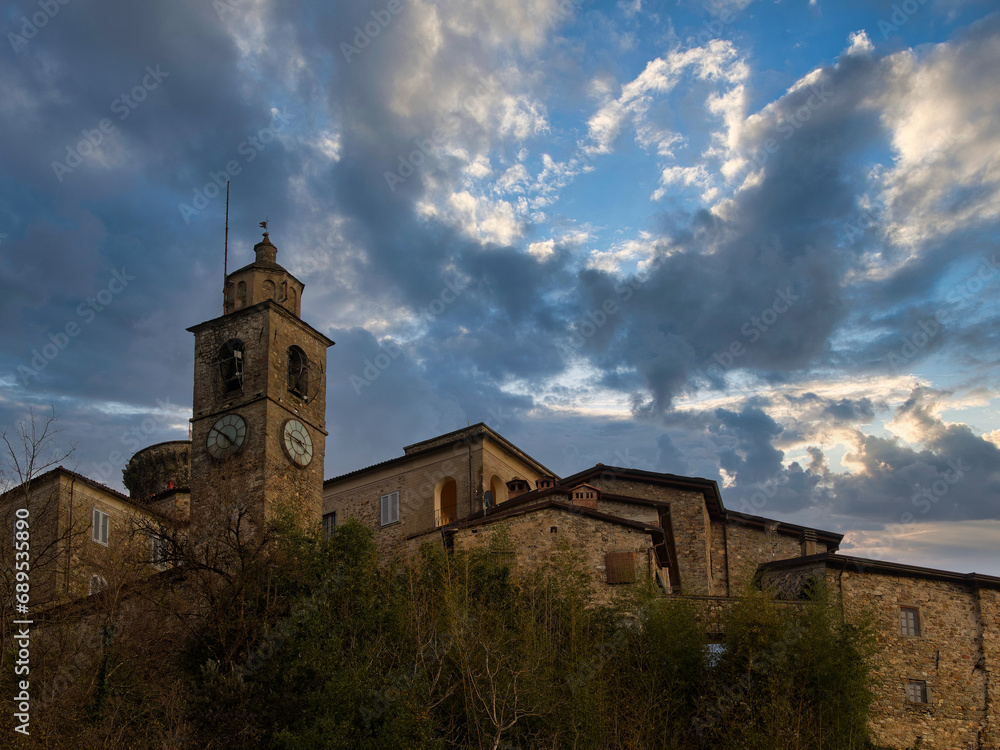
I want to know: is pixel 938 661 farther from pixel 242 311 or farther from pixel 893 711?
pixel 242 311

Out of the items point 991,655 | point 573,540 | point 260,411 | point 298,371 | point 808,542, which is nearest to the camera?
point 573,540

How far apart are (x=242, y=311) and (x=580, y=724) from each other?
18.9 metres

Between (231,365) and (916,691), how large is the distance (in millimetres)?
24500

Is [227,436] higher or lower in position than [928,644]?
higher

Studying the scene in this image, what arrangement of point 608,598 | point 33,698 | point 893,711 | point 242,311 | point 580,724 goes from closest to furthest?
point 33,698, point 580,724, point 608,598, point 893,711, point 242,311

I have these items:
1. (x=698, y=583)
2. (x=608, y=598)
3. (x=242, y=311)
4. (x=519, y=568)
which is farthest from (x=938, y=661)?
(x=242, y=311)

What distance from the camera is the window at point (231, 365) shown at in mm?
33219

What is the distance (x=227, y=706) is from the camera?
21969mm

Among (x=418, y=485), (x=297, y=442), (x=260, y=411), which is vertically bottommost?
(x=418, y=485)

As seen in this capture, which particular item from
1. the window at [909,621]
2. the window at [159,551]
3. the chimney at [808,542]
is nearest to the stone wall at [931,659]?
the window at [909,621]

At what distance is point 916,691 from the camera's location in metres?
30.1

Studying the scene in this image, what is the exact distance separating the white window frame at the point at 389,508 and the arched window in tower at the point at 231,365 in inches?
334

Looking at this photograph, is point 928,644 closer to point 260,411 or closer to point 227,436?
point 260,411

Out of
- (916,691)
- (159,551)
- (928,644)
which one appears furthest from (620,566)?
(159,551)
